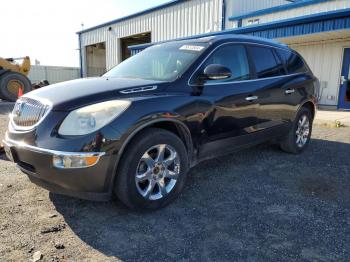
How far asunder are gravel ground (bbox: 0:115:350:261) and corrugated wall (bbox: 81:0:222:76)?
12846 millimetres

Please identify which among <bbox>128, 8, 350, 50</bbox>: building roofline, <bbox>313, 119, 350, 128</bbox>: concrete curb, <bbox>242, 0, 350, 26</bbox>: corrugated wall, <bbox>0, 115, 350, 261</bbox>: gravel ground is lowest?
<bbox>0, 115, 350, 261</bbox>: gravel ground

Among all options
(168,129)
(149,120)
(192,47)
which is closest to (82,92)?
(149,120)

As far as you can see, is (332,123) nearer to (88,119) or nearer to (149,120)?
(149,120)

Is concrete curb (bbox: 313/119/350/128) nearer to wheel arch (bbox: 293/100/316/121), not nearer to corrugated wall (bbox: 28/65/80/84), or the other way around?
wheel arch (bbox: 293/100/316/121)

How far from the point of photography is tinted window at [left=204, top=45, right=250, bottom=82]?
3.77 m

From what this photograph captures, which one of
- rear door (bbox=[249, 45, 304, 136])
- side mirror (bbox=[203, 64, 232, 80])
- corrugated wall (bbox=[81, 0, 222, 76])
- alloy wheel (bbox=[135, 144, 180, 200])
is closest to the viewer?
alloy wheel (bbox=[135, 144, 180, 200])

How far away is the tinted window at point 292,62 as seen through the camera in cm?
494

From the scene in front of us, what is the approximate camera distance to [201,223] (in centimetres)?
285

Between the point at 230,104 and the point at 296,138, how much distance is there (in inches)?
82.8

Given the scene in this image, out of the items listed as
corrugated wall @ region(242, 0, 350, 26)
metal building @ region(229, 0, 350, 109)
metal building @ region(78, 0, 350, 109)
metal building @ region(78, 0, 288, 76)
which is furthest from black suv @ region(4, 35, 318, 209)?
metal building @ region(78, 0, 288, 76)

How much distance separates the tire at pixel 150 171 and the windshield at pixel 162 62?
738mm

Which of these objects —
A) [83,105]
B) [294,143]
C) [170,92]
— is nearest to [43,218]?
[83,105]

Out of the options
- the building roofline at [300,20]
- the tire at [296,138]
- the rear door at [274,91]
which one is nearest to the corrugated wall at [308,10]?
the building roofline at [300,20]

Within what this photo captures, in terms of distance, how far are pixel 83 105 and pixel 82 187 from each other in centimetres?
72
